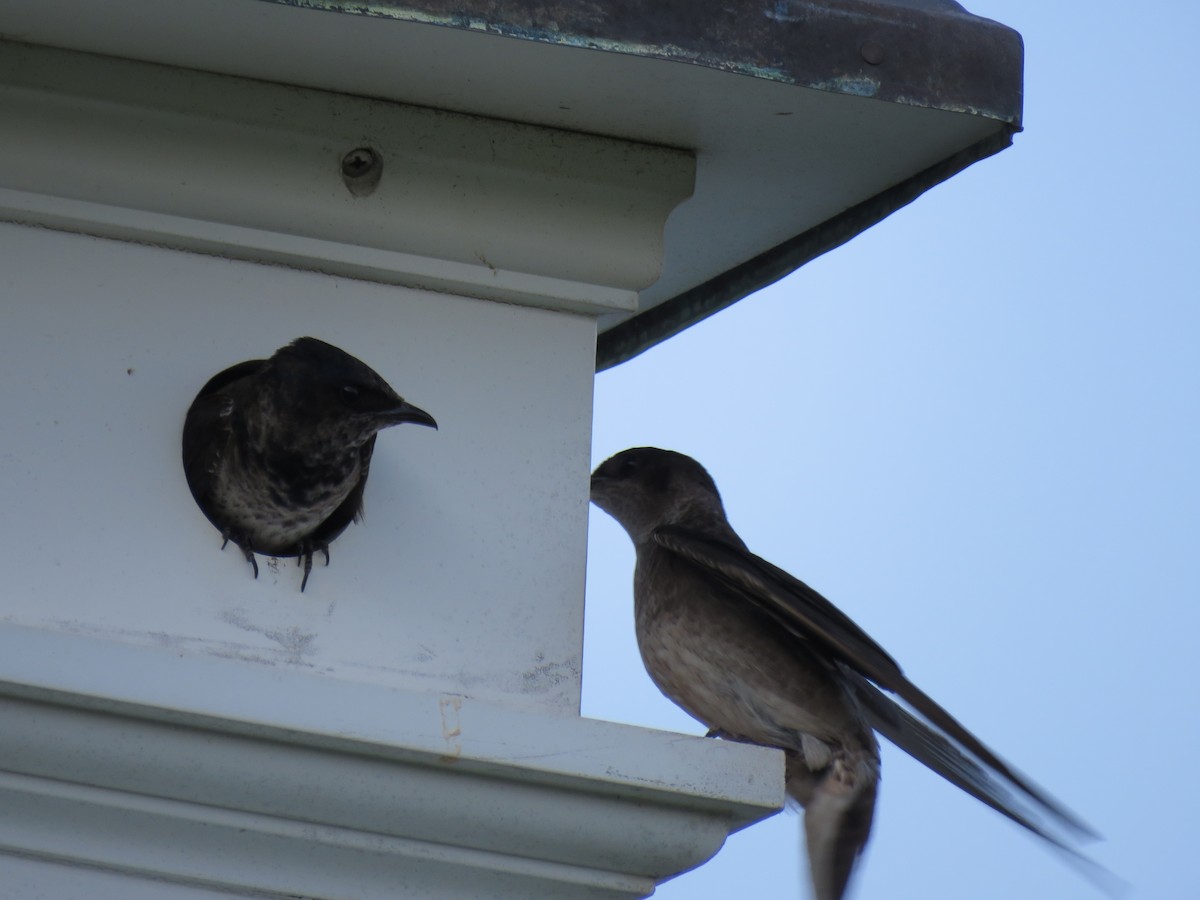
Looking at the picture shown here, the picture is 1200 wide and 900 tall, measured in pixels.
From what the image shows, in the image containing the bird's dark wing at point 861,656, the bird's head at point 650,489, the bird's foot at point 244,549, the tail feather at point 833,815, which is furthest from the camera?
the bird's head at point 650,489

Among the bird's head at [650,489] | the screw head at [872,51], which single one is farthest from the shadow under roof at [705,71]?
the bird's head at [650,489]

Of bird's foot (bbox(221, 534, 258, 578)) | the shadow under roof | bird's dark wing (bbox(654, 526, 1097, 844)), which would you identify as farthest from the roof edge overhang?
bird's foot (bbox(221, 534, 258, 578))

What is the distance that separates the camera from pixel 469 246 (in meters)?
2.87

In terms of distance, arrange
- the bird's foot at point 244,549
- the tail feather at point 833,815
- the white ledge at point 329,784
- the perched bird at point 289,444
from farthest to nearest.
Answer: the tail feather at point 833,815 < the perched bird at point 289,444 < the bird's foot at point 244,549 < the white ledge at point 329,784

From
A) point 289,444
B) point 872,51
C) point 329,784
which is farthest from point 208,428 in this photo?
point 872,51

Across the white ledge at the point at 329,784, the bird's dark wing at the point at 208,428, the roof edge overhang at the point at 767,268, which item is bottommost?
the white ledge at the point at 329,784

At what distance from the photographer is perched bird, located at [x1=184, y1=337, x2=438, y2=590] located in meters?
2.79

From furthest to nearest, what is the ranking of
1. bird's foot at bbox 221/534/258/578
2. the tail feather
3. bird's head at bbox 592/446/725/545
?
1. bird's head at bbox 592/446/725/545
2. the tail feather
3. bird's foot at bbox 221/534/258/578

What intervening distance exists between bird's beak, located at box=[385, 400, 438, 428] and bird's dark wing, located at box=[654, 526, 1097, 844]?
2.15ft

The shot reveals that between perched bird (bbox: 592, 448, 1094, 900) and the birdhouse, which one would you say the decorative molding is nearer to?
the birdhouse

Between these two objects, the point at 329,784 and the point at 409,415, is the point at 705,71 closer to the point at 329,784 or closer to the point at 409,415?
the point at 409,415

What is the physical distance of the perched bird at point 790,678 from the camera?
9.52 feet

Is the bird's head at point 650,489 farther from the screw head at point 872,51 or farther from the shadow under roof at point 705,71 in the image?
the screw head at point 872,51

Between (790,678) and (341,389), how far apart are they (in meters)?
0.93
